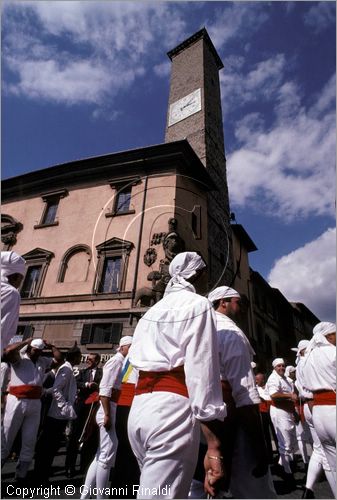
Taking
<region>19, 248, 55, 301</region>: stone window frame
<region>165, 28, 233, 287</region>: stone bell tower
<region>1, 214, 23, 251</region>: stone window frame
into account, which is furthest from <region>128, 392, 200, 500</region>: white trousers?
<region>1, 214, 23, 251</region>: stone window frame

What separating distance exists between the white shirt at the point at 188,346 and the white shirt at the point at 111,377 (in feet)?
7.74

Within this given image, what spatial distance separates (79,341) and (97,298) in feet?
6.69

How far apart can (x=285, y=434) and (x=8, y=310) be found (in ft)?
17.9

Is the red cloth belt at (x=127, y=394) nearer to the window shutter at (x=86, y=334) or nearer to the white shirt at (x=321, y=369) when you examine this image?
the white shirt at (x=321, y=369)

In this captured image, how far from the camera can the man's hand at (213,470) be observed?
55.7 inches

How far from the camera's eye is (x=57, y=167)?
681 inches

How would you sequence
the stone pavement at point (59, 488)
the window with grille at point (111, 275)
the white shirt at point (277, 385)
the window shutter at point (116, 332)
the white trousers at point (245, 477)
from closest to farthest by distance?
the white trousers at point (245, 477)
the stone pavement at point (59, 488)
the white shirt at point (277, 385)
the window shutter at point (116, 332)
the window with grille at point (111, 275)

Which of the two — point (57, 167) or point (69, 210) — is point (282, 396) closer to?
point (69, 210)

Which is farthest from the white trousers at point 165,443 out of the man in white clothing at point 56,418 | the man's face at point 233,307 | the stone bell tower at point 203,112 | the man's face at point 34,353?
the stone bell tower at point 203,112

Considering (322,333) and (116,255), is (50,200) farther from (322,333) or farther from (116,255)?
(322,333)

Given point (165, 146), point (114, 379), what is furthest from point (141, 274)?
point (114, 379)

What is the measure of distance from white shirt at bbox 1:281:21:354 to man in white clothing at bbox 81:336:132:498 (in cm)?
199

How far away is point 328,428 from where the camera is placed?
9.72ft

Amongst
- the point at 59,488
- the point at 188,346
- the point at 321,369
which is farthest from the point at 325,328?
the point at 59,488
